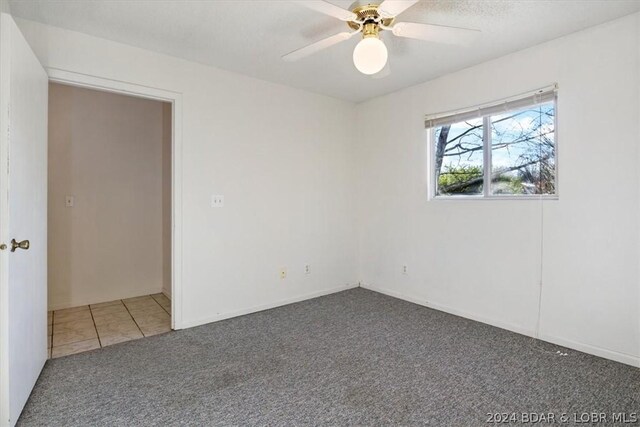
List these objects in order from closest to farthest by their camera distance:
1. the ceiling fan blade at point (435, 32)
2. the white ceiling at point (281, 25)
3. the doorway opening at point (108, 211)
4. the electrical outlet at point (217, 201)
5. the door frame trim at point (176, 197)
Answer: the ceiling fan blade at point (435, 32) → the white ceiling at point (281, 25) → the door frame trim at point (176, 197) → the electrical outlet at point (217, 201) → the doorway opening at point (108, 211)

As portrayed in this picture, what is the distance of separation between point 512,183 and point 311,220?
2.05 meters

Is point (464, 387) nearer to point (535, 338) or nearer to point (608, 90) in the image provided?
point (535, 338)

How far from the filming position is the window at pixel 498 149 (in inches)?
106

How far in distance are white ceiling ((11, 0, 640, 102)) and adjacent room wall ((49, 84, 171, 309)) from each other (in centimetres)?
147

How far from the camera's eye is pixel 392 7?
1648 millimetres

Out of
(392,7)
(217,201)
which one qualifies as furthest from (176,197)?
(392,7)

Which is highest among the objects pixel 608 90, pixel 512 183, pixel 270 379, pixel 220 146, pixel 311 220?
pixel 608 90

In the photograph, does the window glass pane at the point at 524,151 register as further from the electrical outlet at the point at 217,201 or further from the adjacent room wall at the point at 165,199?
the adjacent room wall at the point at 165,199

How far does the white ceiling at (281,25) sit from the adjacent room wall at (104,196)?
4.82 feet

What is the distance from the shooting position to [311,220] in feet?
12.7

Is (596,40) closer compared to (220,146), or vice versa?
(596,40)

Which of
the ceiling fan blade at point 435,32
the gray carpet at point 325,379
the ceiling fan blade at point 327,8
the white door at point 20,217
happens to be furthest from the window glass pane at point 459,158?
the white door at point 20,217

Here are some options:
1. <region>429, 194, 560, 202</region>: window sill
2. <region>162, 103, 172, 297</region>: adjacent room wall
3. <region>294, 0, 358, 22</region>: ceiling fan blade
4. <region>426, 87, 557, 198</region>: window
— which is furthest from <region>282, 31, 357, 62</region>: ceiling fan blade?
<region>162, 103, 172, 297</region>: adjacent room wall

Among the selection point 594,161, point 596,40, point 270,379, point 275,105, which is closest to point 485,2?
point 596,40
